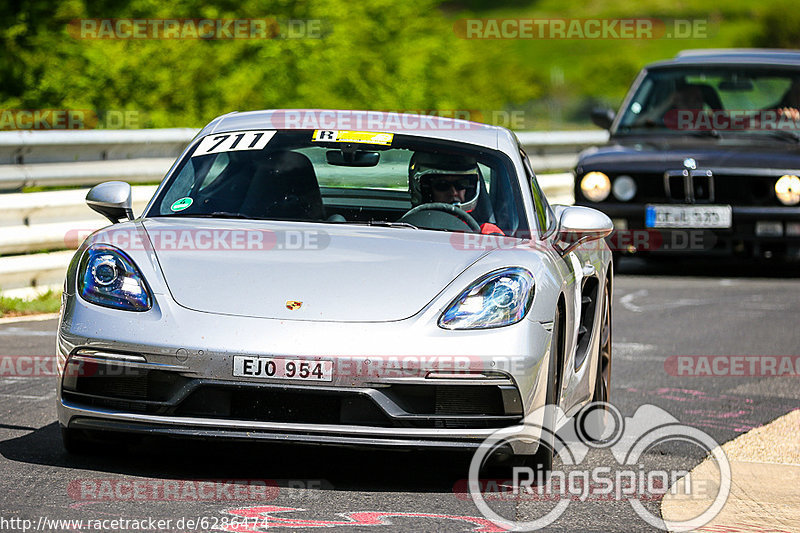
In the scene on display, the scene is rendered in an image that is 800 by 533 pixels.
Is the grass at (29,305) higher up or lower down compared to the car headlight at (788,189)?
lower down

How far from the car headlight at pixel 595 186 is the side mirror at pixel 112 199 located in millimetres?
7034

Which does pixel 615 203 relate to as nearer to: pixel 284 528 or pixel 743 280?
pixel 743 280

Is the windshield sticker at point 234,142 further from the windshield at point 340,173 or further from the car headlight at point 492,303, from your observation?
the car headlight at point 492,303

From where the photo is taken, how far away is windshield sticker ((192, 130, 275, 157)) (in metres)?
5.99

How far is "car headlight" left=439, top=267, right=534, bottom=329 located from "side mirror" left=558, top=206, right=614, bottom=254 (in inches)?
29.4

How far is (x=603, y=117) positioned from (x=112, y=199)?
27.2ft

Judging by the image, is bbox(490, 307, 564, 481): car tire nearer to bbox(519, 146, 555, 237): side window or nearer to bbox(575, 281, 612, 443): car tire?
bbox(519, 146, 555, 237): side window

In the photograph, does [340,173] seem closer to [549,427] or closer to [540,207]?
[540,207]

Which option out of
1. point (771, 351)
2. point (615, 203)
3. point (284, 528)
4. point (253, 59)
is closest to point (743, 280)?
point (615, 203)

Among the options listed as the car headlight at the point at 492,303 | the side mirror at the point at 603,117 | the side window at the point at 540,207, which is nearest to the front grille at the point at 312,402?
the car headlight at the point at 492,303

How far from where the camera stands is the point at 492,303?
4.84 metres

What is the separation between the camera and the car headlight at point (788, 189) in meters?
11.8

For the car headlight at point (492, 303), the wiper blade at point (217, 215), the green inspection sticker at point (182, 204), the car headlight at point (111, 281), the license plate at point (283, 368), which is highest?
the green inspection sticker at point (182, 204)

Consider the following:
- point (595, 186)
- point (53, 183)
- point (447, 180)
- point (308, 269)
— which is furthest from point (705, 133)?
point (308, 269)
